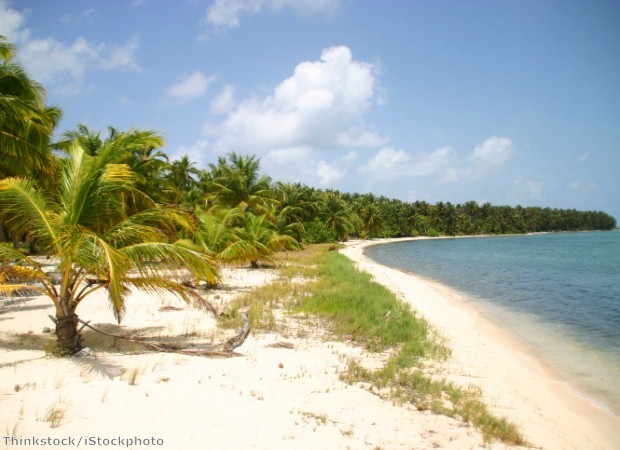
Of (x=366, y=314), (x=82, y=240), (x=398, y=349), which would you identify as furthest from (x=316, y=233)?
(x=82, y=240)

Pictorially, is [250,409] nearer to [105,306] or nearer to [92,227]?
[92,227]

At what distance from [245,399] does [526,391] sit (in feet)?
16.0

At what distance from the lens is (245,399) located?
4777 mm

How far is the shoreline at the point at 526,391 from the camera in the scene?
5.19m

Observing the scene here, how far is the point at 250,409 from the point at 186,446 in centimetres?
101

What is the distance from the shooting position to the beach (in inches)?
151

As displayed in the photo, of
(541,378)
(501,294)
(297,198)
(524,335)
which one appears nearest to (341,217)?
(297,198)

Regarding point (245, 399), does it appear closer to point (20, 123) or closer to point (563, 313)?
point (20, 123)

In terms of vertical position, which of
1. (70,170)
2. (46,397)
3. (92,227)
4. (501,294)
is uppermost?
(70,170)

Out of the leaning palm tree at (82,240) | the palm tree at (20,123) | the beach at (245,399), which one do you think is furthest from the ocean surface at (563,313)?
the palm tree at (20,123)

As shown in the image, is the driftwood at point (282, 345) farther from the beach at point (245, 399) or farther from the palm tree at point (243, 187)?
the palm tree at point (243, 187)

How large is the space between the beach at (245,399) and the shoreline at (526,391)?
0.09 ft

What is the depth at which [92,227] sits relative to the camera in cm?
632

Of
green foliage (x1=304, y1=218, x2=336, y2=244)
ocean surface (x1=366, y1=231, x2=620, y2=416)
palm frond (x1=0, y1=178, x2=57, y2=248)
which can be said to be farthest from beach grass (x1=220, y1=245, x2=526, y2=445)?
green foliage (x1=304, y1=218, x2=336, y2=244)
